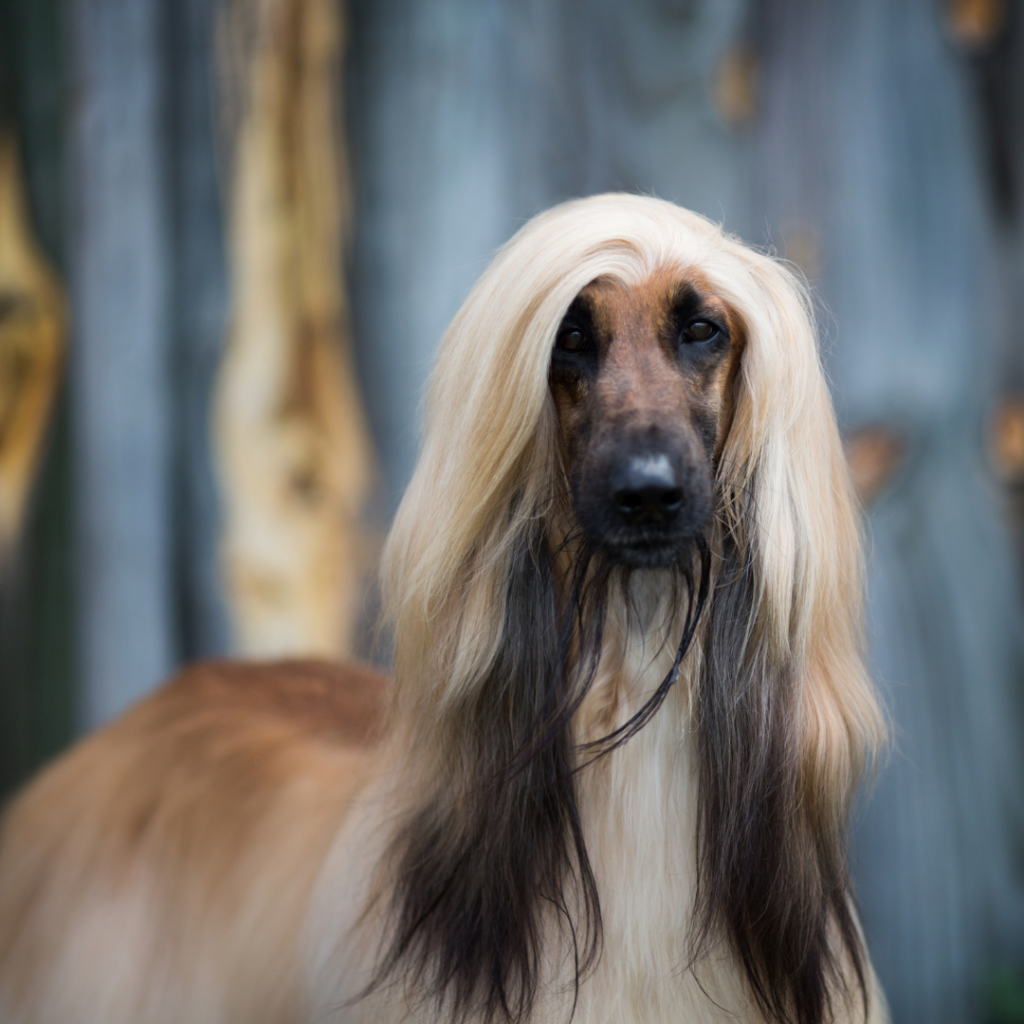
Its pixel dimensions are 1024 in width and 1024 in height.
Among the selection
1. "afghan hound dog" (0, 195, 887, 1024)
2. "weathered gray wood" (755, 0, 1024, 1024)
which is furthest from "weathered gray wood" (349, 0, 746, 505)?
"afghan hound dog" (0, 195, 887, 1024)

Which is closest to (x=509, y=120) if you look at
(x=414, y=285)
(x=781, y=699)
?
(x=414, y=285)

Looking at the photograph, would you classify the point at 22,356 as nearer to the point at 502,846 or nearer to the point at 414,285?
the point at 414,285

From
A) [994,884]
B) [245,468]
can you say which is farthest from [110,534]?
[994,884]

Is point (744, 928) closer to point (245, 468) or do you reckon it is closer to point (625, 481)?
point (625, 481)

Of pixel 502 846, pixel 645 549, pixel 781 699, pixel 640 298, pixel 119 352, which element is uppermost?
pixel 119 352

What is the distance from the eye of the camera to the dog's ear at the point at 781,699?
3.57 ft

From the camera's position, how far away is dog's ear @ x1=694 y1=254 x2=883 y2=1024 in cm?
109

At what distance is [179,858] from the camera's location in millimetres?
1512

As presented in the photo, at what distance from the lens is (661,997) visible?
1099 mm

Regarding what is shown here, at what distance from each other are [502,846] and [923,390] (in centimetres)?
153

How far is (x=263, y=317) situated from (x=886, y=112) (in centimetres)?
140

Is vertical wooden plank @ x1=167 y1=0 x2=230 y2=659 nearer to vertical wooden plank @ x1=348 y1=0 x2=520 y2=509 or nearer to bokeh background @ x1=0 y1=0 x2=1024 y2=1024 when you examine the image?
bokeh background @ x1=0 y1=0 x2=1024 y2=1024

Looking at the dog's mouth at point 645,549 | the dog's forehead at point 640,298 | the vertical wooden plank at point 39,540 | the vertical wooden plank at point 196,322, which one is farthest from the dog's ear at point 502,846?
the vertical wooden plank at point 39,540

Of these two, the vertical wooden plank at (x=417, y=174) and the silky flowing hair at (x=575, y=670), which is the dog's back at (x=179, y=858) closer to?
the silky flowing hair at (x=575, y=670)
